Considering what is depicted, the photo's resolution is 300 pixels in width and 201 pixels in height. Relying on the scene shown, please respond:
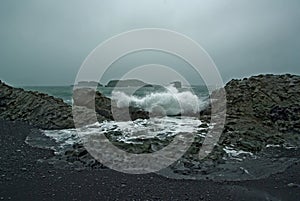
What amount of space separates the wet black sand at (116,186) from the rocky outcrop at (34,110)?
15.5 feet

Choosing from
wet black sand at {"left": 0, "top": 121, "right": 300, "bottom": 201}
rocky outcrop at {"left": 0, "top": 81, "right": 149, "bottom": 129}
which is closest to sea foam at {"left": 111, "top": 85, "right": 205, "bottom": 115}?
rocky outcrop at {"left": 0, "top": 81, "right": 149, "bottom": 129}

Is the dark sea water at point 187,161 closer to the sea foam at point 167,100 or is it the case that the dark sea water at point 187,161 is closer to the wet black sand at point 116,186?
the wet black sand at point 116,186

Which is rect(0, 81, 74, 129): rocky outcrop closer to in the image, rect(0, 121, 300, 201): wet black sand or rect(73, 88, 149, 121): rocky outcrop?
rect(73, 88, 149, 121): rocky outcrop

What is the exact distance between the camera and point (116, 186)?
5359 mm

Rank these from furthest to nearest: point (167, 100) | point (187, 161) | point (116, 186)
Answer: point (167, 100), point (187, 161), point (116, 186)

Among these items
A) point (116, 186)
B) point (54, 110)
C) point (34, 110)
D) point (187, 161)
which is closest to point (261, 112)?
point (187, 161)

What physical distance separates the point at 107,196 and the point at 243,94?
9.60 meters

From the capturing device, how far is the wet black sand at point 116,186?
192 inches

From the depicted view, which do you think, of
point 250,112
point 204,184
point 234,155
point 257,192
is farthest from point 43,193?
point 250,112

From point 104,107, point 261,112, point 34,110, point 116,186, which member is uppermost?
→ point 261,112

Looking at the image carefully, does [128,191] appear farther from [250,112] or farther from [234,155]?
[250,112]

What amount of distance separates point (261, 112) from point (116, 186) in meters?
7.77

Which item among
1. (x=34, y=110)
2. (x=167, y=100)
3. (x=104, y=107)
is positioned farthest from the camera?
(x=167, y=100)

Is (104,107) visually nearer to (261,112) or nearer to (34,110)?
(34,110)
